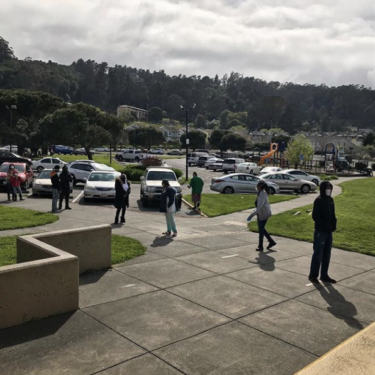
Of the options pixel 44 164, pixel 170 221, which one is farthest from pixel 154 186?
pixel 44 164

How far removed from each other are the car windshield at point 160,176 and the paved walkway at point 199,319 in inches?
386

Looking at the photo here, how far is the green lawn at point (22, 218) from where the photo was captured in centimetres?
1216

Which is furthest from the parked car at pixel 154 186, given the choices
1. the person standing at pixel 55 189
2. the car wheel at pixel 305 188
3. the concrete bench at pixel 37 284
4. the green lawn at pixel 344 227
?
the car wheel at pixel 305 188

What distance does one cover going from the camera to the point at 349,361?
14.3 feet

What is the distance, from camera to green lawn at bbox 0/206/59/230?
1216 cm

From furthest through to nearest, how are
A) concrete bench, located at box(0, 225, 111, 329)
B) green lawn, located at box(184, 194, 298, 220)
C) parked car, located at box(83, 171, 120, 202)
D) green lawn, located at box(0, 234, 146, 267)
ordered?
parked car, located at box(83, 171, 120, 202), green lawn, located at box(184, 194, 298, 220), green lawn, located at box(0, 234, 146, 267), concrete bench, located at box(0, 225, 111, 329)

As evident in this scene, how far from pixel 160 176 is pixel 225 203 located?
3.26m

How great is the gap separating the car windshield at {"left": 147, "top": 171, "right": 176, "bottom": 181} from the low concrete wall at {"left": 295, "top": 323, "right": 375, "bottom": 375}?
49.3 ft

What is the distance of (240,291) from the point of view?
7.09 meters

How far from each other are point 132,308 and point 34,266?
151 centimetres

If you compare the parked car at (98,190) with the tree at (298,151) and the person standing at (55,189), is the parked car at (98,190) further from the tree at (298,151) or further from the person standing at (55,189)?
the tree at (298,151)

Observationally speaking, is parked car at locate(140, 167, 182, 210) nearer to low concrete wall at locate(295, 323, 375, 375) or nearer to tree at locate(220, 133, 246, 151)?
low concrete wall at locate(295, 323, 375, 375)

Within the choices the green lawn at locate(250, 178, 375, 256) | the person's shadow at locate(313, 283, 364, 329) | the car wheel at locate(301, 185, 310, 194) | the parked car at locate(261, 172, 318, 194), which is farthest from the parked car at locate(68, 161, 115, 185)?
the person's shadow at locate(313, 283, 364, 329)

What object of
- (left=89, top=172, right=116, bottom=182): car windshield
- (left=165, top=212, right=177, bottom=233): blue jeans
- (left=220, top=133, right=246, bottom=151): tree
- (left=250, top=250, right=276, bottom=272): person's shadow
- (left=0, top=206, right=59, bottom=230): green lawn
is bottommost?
(left=0, top=206, right=59, bottom=230): green lawn
